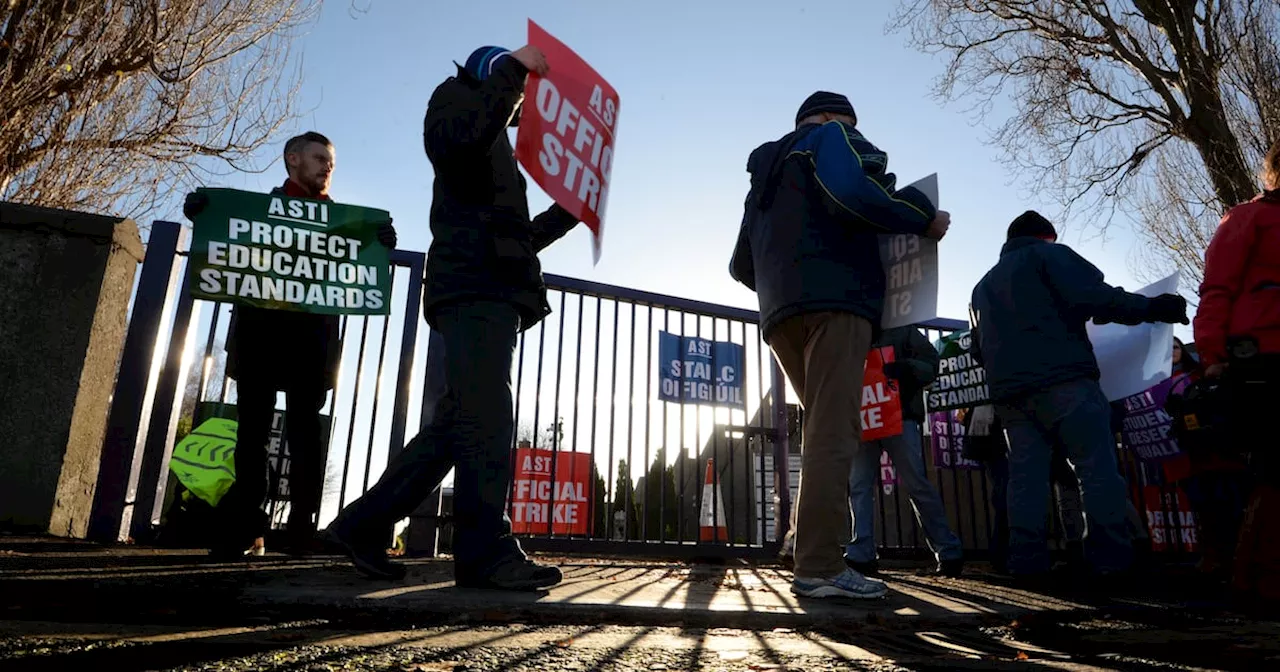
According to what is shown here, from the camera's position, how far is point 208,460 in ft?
13.0

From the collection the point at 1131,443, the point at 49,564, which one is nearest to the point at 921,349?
the point at 1131,443

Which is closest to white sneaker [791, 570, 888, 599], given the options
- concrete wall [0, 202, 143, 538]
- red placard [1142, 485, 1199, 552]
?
concrete wall [0, 202, 143, 538]

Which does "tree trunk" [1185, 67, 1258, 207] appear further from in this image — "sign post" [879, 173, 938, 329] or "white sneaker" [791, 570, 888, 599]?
"white sneaker" [791, 570, 888, 599]

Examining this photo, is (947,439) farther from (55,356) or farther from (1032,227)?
(55,356)

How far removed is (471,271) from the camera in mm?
2436

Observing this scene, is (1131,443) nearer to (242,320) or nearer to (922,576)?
(922,576)

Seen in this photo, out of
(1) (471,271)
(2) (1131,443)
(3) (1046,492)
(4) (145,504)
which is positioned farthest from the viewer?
(2) (1131,443)

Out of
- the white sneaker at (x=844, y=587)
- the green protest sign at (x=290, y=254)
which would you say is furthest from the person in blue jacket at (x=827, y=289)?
the green protest sign at (x=290, y=254)

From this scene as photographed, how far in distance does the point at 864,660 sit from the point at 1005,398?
2694mm

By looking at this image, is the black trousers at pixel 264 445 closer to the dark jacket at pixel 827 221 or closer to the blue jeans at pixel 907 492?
the dark jacket at pixel 827 221

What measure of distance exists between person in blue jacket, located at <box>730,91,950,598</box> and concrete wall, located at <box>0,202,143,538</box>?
352 cm

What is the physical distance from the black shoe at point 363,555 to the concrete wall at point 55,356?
2.22 m

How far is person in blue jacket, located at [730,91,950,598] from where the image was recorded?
2.57m

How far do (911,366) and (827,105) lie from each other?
200 centimetres
